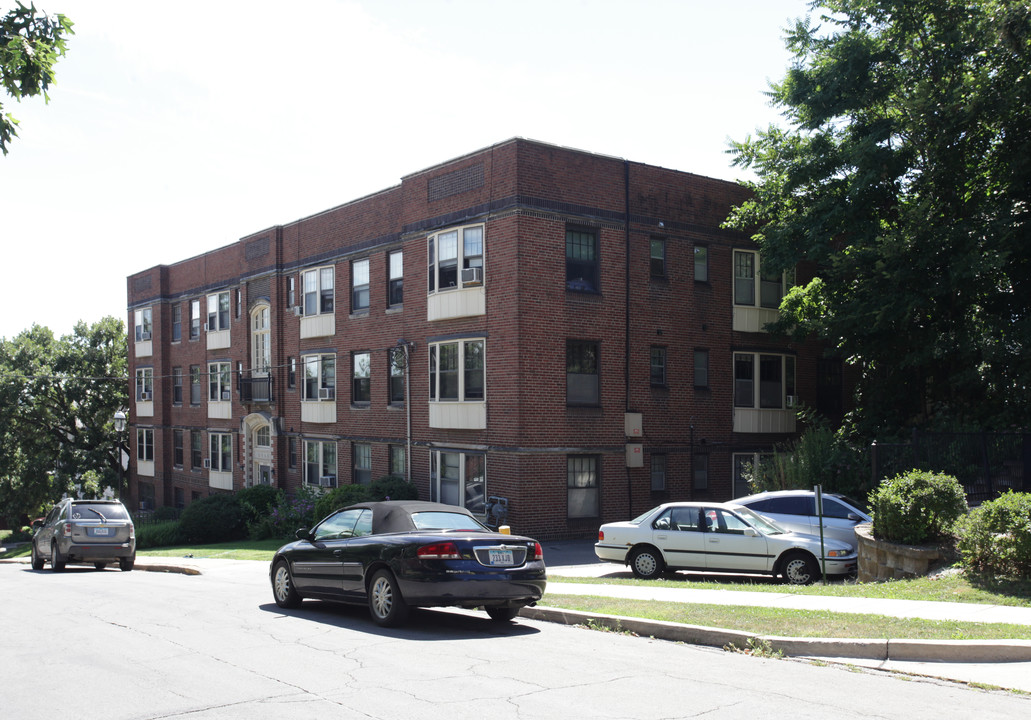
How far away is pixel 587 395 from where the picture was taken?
25.1 m

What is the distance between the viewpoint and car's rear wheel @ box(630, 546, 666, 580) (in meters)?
17.0

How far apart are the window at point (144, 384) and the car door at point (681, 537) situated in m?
36.8

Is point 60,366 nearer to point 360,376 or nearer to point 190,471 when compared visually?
point 190,471

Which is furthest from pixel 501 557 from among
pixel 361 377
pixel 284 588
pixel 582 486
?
pixel 361 377

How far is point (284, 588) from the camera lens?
12.7 m

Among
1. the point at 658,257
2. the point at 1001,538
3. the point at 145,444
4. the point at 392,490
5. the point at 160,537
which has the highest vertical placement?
the point at 658,257

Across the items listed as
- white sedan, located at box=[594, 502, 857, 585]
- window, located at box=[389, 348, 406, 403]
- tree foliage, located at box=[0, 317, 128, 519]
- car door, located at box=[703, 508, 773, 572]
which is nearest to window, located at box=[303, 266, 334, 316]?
window, located at box=[389, 348, 406, 403]

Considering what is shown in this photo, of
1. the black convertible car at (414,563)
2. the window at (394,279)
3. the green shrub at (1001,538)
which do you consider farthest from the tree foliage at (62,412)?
the green shrub at (1001,538)

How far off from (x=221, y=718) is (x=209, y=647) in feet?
10.2

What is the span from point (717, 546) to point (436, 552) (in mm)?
7561

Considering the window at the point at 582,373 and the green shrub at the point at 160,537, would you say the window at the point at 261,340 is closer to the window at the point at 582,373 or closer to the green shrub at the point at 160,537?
the green shrub at the point at 160,537

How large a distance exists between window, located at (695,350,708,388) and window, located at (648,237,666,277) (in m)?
2.75

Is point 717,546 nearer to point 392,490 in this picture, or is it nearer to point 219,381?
point 392,490

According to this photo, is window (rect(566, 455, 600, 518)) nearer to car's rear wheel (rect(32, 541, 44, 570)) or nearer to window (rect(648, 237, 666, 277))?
window (rect(648, 237, 666, 277))
